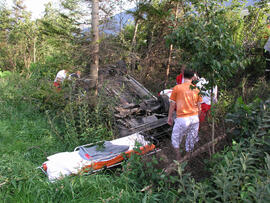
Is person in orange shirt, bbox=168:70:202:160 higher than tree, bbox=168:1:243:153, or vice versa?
tree, bbox=168:1:243:153

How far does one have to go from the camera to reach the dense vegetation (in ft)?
8.77

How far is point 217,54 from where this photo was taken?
119 inches

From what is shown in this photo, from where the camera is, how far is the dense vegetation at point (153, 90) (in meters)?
2.67

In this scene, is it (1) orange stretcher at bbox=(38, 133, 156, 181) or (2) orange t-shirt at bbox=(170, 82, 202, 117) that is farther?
(2) orange t-shirt at bbox=(170, 82, 202, 117)

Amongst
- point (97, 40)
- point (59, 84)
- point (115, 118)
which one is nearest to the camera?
point (115, 118)

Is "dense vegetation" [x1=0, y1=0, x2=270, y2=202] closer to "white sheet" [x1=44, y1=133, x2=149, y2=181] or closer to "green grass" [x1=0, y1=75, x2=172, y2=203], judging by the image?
"green grass" [x1=0, y1=75, x2=172, y2=203]

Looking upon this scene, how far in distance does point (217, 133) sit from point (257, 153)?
36.2 inches

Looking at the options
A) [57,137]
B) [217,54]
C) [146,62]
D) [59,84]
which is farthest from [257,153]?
[146,62]

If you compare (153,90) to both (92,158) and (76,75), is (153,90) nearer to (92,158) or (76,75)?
(76,75)

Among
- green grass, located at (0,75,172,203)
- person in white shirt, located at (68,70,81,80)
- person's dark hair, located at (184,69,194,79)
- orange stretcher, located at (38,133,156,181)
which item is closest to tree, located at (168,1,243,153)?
person's dark hair, located at (184,69,194,79)

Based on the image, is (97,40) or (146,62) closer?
(97,40)


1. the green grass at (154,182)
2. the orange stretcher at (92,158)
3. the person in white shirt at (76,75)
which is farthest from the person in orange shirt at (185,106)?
the person in white shirt at (76,75)

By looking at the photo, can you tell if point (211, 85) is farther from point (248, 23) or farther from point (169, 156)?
point (248, 23)

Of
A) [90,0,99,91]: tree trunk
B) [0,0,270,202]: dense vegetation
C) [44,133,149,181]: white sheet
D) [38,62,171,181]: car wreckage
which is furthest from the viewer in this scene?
[90,0,99,91]: tree trunk
